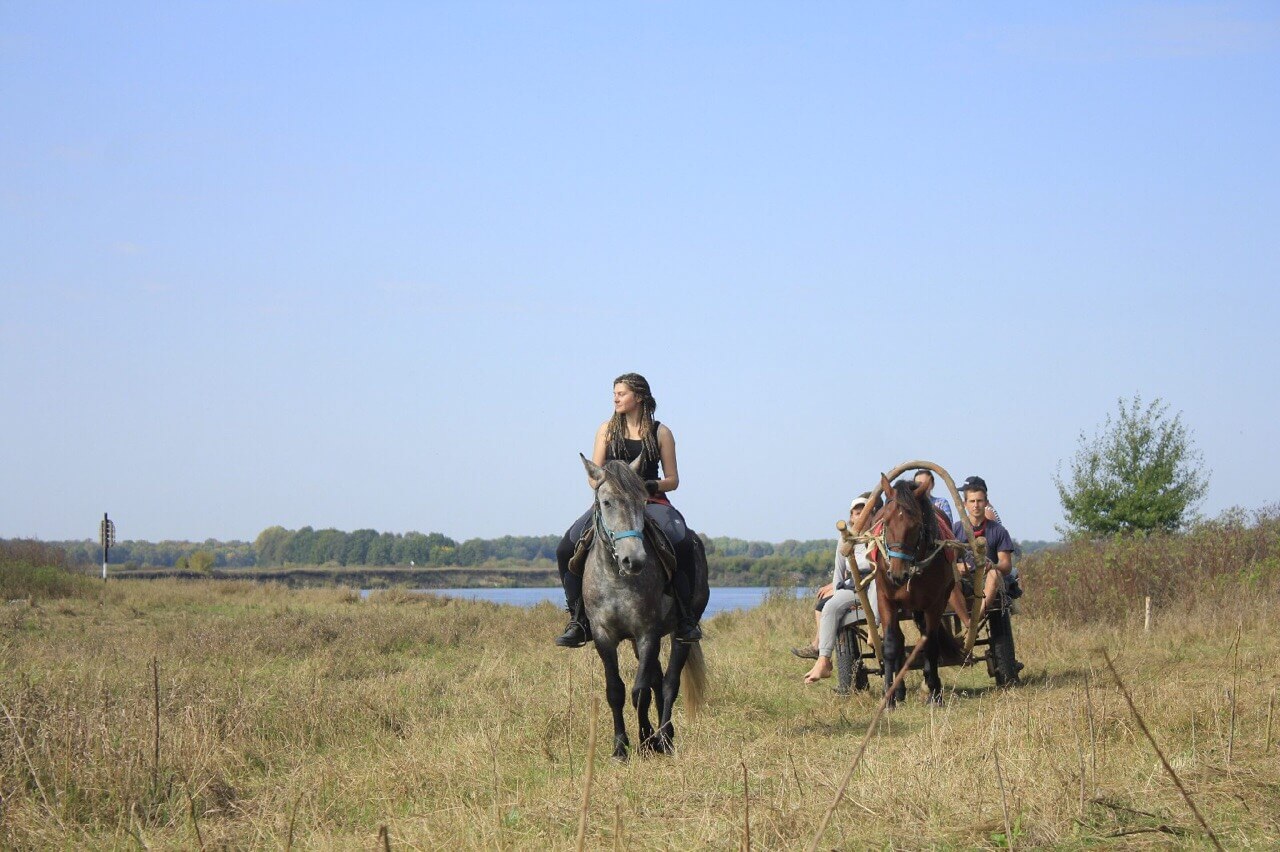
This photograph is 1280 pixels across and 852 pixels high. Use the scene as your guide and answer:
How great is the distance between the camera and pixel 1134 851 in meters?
4.67

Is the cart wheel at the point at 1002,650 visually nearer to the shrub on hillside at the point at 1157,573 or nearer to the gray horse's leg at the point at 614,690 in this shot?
the gray horse's leg at the point at 614,690

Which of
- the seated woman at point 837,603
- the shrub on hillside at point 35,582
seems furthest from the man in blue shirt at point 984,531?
the shrub on hillside at point 35,582

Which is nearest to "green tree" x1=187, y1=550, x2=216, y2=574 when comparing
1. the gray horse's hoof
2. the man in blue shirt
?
the man in blue shirt

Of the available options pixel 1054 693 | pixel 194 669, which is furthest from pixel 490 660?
pixel 1054 693

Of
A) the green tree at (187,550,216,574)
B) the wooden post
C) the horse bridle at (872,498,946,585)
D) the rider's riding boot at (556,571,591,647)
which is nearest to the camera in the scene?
the rider's riding boot at (556,571,591,647)

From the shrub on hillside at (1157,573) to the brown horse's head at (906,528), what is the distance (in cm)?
817

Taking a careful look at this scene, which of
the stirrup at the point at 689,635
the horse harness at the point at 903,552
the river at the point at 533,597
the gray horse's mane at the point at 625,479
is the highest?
the gray horse's mane at the point at 625,479

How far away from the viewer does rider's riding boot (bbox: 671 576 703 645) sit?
339 inches

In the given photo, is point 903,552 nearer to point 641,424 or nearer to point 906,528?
point 906,528

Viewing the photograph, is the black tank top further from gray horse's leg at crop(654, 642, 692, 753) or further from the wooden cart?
the wooden cart

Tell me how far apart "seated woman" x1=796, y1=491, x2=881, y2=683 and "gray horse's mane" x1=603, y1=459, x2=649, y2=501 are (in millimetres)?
3939

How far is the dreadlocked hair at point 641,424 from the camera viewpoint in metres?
8.72

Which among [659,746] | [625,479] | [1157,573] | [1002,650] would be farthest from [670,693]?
[1157,573]

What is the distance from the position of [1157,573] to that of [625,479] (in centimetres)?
1391
